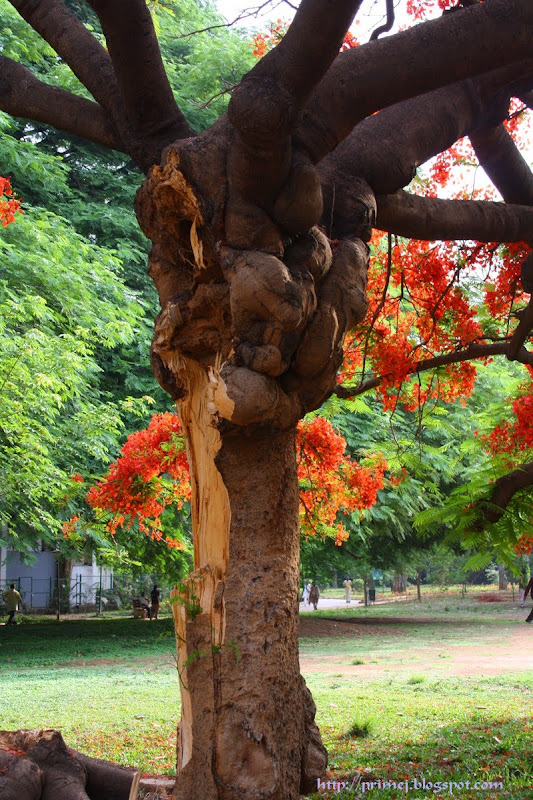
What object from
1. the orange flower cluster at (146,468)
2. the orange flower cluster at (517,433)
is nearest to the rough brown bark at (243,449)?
the orange flower cluster at (146,468)

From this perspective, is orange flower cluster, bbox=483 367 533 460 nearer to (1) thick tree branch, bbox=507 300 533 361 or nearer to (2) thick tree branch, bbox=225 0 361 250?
(1) thick tree branch, bbox=507 300 533 361

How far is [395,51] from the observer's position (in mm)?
4172

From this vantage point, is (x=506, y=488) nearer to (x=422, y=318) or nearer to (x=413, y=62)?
(x=422, y=318)

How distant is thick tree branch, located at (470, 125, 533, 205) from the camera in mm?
6221

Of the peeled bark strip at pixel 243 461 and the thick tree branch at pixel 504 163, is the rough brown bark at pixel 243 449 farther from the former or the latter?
the thick tree branch at pixel 504 163

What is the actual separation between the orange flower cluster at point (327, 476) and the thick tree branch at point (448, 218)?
8.84ft

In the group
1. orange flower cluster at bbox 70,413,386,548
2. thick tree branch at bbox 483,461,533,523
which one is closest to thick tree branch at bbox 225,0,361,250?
orange flower cluster at bbox 70,413,386,548

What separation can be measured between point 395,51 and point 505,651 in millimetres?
13266

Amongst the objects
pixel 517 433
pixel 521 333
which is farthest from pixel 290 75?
pixel 517 433

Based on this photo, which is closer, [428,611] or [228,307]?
[228,307]

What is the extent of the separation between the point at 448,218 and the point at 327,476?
352 cm

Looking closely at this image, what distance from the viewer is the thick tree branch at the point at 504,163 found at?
6.22 meters

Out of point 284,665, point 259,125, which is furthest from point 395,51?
point 284,665

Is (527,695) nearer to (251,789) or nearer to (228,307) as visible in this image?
(251,789)
